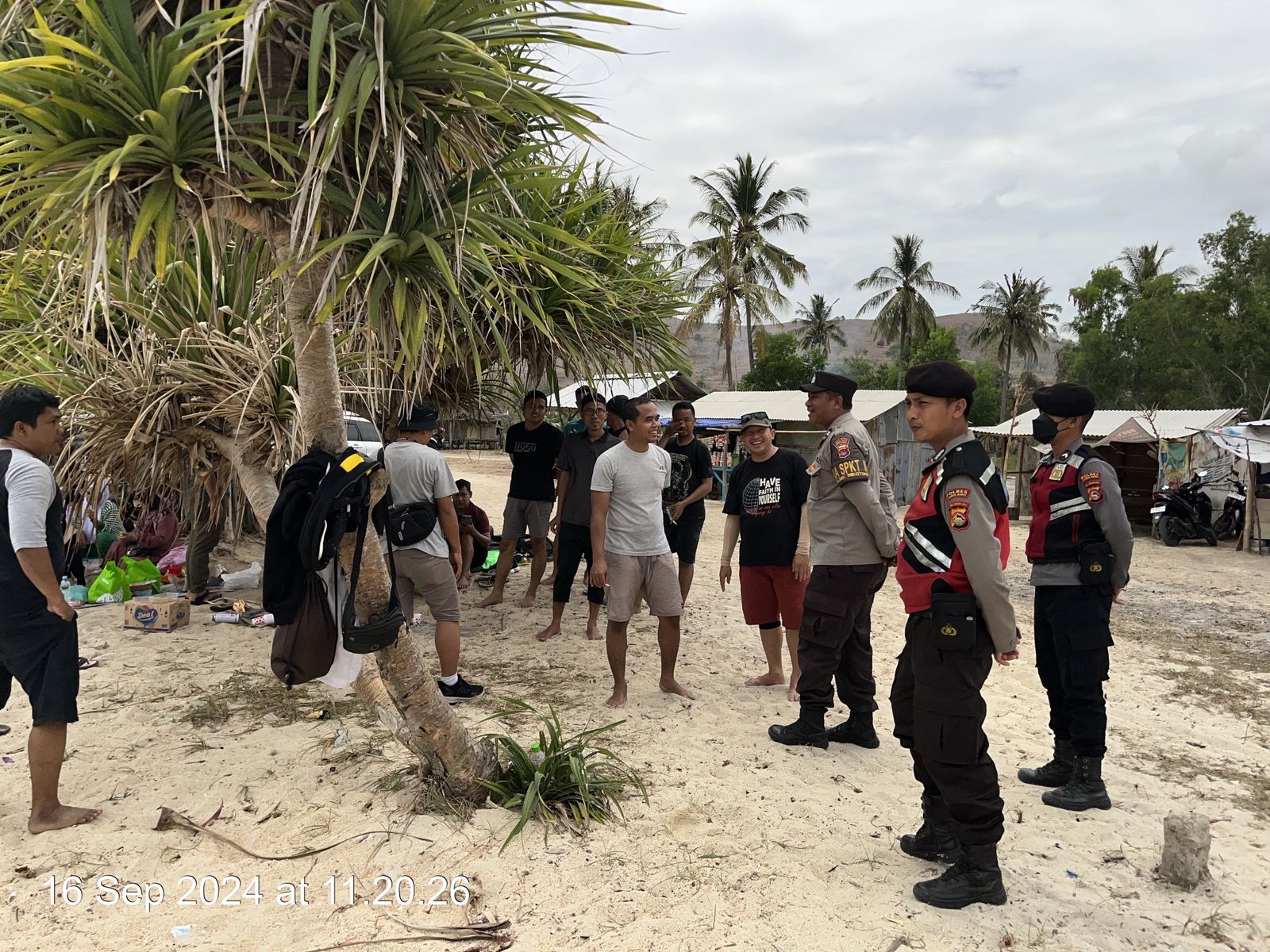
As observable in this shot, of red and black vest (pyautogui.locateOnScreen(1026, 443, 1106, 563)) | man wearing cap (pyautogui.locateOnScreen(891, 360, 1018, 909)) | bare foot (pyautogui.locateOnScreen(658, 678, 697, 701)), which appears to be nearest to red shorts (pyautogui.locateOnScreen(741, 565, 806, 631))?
bare foot (pyautogui.locateOnScreen(658, 678, 697, 701))

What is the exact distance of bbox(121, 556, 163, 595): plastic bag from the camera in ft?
23.5

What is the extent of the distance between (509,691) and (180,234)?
3.11 m

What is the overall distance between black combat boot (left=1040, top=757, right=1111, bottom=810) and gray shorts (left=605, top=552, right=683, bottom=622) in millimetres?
2031

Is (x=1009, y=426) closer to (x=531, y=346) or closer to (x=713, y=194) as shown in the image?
(x=531, y=346)

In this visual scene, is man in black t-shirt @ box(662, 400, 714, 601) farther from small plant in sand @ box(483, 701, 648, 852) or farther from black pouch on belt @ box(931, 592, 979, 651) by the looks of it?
Result: black pouch on belt @ box(931, 592, 979, 651)

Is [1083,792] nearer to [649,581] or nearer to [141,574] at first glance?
[649,581]

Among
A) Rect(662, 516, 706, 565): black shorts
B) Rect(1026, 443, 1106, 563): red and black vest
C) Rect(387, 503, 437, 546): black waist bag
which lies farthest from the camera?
Rect(662, 516, 706, 565): black shorts

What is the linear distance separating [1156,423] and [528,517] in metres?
15.8

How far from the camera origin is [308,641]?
3051mm

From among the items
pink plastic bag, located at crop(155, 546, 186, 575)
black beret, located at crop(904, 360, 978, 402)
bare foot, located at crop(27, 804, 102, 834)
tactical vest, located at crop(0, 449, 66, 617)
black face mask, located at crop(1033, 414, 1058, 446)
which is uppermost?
black beret, located at crop(904, 360, 978, 402)

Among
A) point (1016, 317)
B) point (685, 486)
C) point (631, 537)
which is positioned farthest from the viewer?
point (1016, 317)

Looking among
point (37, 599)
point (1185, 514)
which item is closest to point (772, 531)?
point (37, 599)

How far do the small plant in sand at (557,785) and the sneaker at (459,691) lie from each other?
1152 mm

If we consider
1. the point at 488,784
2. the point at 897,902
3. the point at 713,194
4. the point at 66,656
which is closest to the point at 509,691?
the point at 488,784
